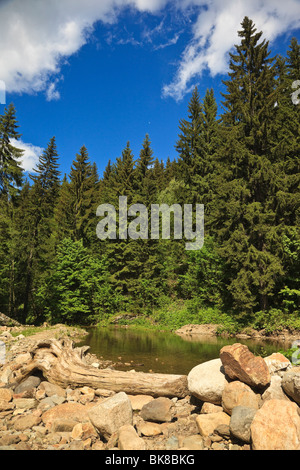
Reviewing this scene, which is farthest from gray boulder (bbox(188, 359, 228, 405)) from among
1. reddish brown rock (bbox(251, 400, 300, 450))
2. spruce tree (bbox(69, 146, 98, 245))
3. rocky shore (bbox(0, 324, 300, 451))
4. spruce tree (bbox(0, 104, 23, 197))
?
spruce tree (bbox(69, 146, 98, 245))

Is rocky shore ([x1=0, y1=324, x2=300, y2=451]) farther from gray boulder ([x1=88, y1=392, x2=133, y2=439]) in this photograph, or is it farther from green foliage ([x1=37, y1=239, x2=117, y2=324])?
green foliage ([x1=37, y1=239, x2=117, y2=324])

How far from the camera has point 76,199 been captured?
3105 centimetres

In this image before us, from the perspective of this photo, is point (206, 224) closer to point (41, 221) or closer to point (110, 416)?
point (41, 221)

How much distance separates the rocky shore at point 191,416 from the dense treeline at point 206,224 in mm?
13260

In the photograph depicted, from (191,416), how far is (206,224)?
1957 cm

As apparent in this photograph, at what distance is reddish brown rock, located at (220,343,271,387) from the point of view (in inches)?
200

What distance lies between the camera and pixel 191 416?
5742mm

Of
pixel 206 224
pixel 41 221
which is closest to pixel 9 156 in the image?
pixel 41 221

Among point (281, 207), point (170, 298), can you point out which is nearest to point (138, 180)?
point (170, 298)

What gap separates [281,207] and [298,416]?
1661 centimetres

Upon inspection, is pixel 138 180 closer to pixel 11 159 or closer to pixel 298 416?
pixel 11 159

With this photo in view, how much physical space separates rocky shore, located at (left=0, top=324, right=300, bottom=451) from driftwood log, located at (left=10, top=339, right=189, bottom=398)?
0.29 meters

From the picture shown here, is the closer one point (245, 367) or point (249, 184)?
point (245, 367)

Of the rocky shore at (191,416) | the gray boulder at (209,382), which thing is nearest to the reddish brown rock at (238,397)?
the rocky shore at (191,416)
